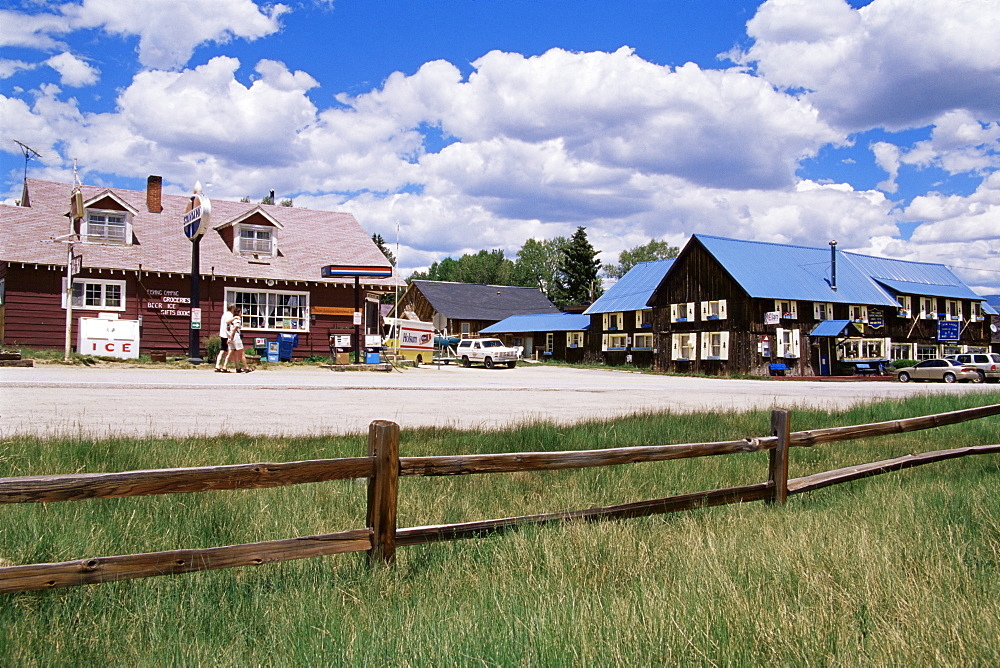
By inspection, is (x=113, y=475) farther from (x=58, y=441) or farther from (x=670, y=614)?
(x=58, y=441)

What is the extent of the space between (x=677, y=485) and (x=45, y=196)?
111ft

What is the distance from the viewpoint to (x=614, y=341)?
54688 millimetres

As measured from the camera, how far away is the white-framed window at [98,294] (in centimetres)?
3105

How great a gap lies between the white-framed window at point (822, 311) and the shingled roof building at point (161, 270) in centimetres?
2486

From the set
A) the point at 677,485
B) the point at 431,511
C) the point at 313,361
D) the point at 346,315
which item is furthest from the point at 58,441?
the point at 346,315

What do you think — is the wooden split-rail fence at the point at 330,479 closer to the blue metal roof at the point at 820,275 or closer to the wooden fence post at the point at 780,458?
the wooden fence post at the point at 780,458

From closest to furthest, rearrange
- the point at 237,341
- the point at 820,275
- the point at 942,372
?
1. the point at 237,341
2. the point at 942,372
3. the point at 820,275

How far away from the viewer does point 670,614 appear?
13.4ft

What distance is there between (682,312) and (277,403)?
36.7 meters

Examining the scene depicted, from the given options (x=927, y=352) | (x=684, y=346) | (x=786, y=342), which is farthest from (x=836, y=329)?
(x=927, y=352)

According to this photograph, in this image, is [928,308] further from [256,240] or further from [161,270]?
[161,270]

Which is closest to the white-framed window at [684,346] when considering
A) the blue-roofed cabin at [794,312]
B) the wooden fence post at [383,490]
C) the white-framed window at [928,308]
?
the blue-roofed cabin at [794,312]

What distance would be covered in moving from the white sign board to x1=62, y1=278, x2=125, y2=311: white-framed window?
4.34 ft

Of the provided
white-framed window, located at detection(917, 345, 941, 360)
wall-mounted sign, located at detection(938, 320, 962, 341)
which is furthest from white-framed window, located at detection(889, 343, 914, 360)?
wall-mounted sign, located at detection(938, 320, 962, 341)
